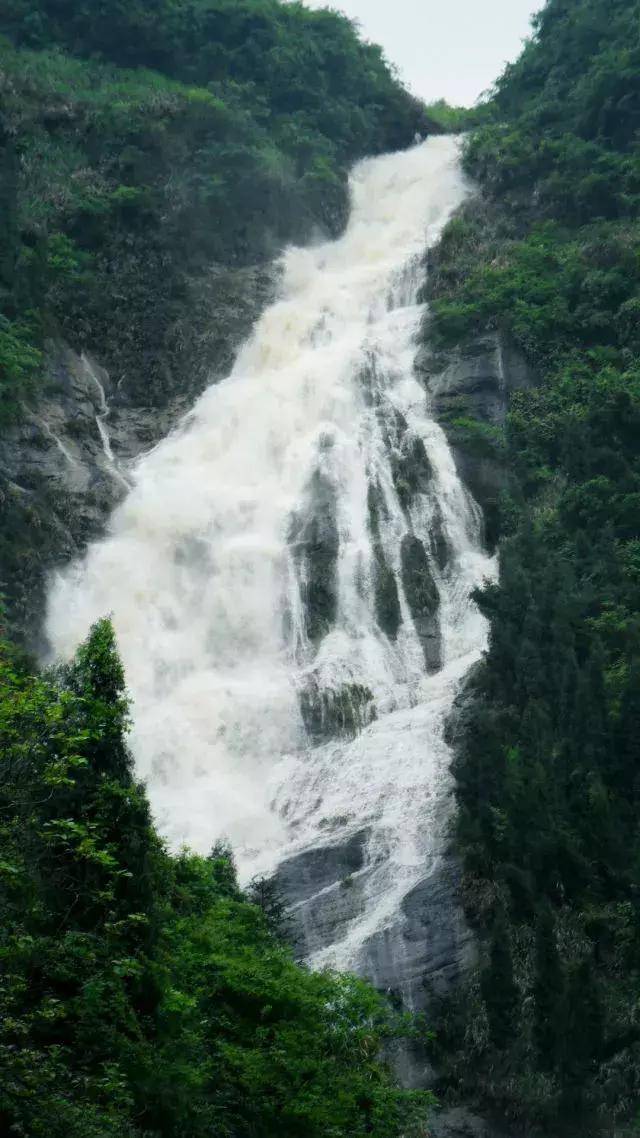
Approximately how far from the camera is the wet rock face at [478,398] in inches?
1160

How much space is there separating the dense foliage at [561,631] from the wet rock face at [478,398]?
464 millimetres

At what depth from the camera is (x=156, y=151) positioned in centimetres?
3944

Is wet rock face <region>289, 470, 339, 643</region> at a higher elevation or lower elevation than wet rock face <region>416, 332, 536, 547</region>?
lower

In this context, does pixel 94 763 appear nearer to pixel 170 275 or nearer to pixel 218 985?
pixel 218 985

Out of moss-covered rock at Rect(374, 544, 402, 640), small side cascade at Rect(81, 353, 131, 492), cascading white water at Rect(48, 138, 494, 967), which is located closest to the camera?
cascading white water at Rect(48, 138, 494, 967)

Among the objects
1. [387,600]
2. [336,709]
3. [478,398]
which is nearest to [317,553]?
[387,600]

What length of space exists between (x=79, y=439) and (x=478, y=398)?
10.8m

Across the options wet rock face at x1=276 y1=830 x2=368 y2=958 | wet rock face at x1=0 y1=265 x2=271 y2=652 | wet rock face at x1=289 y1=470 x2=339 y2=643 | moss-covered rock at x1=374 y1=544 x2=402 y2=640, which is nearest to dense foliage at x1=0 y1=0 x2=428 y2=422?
wet rock face at x1=0 y1=265 x2=271 y2=652

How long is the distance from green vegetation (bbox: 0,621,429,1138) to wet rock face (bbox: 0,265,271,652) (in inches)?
561

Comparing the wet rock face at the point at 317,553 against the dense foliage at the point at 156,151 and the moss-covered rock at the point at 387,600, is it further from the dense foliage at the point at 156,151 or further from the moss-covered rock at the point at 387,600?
the dense foliage at the point at 156,151

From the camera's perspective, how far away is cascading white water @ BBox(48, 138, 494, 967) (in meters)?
21.0

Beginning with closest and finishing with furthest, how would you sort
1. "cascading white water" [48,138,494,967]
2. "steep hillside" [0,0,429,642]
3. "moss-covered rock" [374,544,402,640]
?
"cascading white water" [48,138,494,967] < "moss-covered rock" [374,544,402,640] < "steep hillside" [0,0,429,642]

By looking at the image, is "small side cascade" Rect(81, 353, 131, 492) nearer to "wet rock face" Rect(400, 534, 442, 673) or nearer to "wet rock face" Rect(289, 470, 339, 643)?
"wet rock face" Rect(289, 470, 339, 643)

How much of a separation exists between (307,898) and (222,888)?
3114 mm
